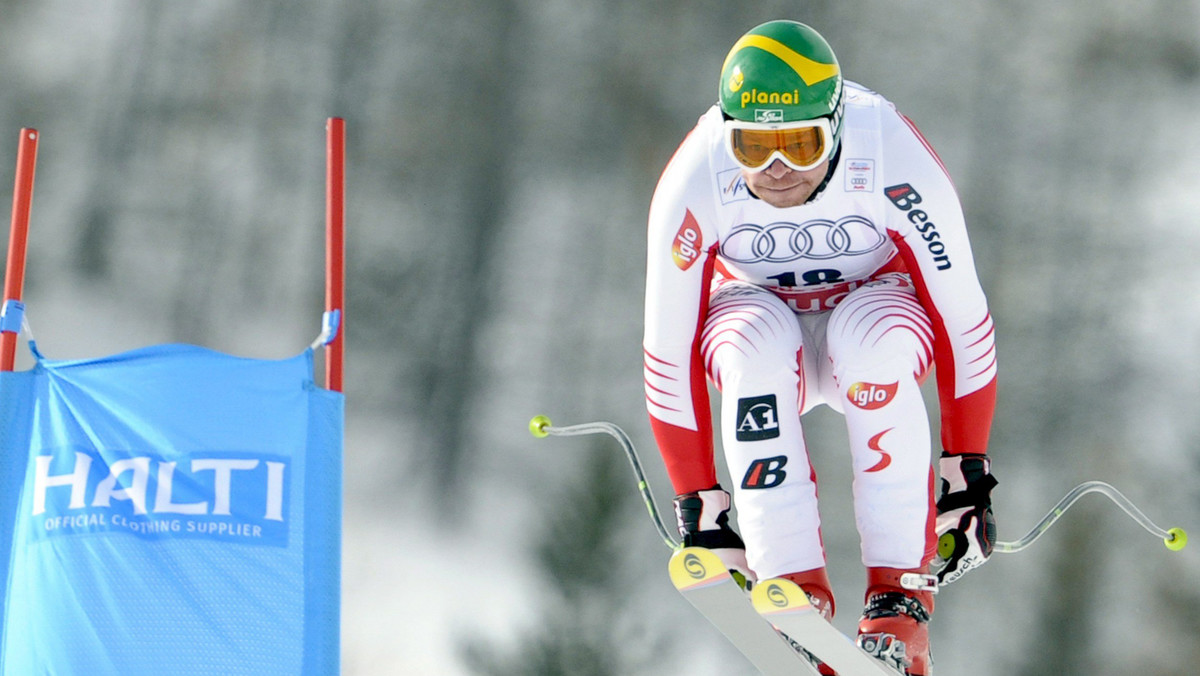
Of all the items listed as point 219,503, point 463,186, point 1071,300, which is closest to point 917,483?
point 219,503

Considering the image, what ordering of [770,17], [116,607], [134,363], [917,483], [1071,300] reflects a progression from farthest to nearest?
[770,17], [1071,300], [134,363], [116,607], [917,483]

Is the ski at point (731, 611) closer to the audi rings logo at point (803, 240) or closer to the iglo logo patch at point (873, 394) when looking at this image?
the iglo logo patch at point (873, 394)

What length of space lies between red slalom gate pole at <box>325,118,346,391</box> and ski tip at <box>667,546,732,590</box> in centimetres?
102

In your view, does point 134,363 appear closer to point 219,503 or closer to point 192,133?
point 219,503

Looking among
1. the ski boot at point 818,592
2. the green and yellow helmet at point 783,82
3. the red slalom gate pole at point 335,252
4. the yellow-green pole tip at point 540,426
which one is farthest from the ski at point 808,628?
the red slalom gate pole at point 335,252

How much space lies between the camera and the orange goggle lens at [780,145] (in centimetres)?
295

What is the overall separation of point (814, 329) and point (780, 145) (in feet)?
1.78

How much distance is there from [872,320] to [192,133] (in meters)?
11.9

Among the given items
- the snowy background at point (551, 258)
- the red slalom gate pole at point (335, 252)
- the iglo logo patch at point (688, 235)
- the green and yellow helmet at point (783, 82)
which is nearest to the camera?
the green and yellow helmet at point (783, 82)

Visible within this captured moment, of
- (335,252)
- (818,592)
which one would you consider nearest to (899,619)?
(818,592)

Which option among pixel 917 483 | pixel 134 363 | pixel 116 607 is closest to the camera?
pixel 917 483

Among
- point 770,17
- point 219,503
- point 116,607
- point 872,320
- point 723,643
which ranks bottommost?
point 723,643

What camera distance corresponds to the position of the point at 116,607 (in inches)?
125

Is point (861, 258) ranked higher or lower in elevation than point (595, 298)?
lower
